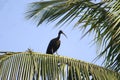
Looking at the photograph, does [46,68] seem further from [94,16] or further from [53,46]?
[53,46]

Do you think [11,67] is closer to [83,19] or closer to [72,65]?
[72,65]

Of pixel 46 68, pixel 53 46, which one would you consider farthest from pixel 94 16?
pixel 53 46

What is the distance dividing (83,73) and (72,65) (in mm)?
133

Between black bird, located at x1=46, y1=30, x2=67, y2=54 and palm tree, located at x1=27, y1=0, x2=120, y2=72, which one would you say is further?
black bird, located at x1=46, y1=30, x2=67, y2=54

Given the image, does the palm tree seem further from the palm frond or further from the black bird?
the black bird

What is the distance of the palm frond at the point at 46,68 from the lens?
3633 mm

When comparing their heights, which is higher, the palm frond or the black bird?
the black bird

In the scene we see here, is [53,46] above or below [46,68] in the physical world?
above

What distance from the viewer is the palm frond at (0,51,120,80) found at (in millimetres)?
3633

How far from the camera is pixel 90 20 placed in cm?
464

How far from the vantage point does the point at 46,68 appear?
149 inches

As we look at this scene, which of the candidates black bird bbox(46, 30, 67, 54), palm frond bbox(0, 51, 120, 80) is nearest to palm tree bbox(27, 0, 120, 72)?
palm frond bbox(0, 51, 120, 80)

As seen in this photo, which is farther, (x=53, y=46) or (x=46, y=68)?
(x=53, y=46)

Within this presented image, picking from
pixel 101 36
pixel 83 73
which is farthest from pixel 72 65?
pixel 101 36
